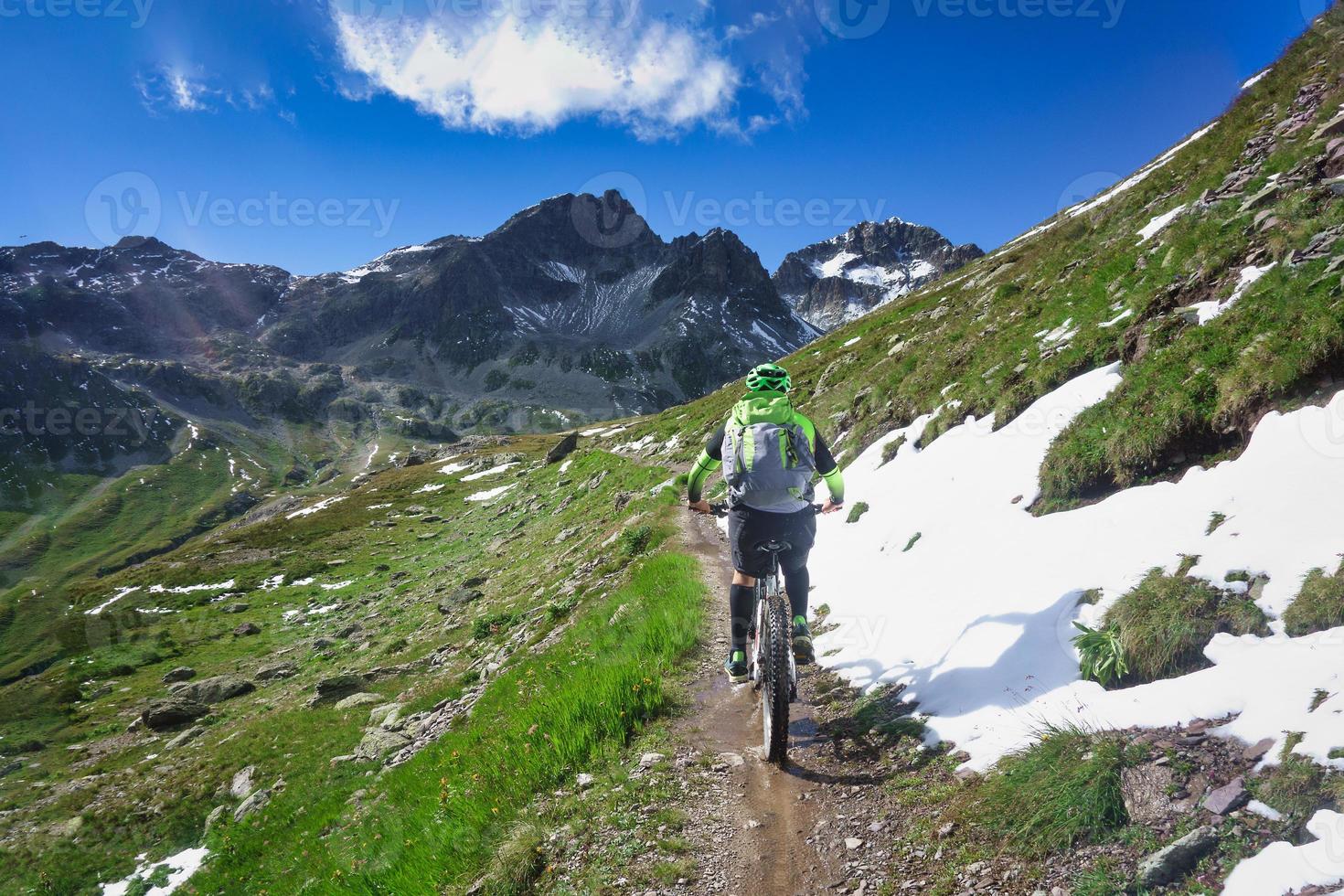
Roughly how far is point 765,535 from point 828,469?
119 centimetres

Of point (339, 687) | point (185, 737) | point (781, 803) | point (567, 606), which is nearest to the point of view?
point (781, 803)

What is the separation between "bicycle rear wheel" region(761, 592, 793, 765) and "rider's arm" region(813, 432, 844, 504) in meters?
1.63

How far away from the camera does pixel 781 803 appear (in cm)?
597

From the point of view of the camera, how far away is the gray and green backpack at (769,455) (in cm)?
668

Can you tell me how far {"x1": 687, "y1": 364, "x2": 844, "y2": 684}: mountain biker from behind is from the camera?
22.1 ft

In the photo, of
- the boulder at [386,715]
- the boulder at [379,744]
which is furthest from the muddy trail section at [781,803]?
the boulder at [386,715]

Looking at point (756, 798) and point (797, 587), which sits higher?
point (797, 587)

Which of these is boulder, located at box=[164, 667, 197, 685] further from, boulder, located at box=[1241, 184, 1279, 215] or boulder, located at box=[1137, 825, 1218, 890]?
boulder, located at box=[1241, 184, 1279, 215]

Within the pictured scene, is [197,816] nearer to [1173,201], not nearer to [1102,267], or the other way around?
[1102,267]

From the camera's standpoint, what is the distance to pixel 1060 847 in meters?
Result: 4.25

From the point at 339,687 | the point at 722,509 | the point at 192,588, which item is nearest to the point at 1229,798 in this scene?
the point at 722,509

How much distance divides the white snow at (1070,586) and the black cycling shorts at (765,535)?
233cm

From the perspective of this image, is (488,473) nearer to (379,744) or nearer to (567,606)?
(567,606)

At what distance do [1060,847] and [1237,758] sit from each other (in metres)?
1.38
